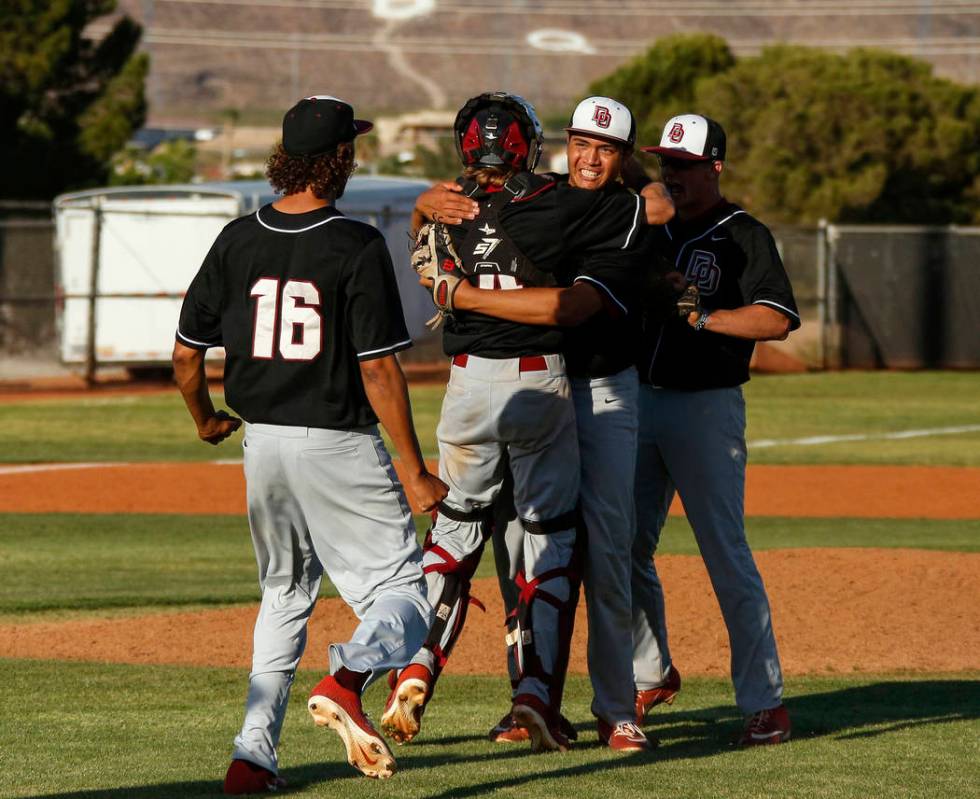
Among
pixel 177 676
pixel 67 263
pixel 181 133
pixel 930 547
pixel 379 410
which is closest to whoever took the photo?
pixel 379 410

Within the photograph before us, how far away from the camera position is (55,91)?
36.4m

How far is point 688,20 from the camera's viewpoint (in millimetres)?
102500

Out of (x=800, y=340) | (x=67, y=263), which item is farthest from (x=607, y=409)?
(x=800, y=340)

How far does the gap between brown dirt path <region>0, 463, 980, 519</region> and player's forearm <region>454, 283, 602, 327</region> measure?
877 centimetres

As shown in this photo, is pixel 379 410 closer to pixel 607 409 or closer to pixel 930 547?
pixel 607 409

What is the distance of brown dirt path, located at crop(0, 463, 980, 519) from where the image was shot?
14188 millimetres

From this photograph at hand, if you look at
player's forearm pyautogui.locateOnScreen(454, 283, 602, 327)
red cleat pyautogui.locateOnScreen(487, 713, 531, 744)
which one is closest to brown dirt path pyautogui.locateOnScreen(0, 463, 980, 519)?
red cleat pyautogui.locateOnScreen(487, 713, 531, 744)

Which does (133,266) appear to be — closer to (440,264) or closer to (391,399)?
(440,264)

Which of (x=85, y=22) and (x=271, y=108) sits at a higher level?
(x=271, y=108)

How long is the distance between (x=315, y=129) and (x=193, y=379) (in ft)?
2.96

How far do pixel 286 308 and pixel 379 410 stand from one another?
41 centimetres

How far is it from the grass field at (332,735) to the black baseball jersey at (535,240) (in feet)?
4.71

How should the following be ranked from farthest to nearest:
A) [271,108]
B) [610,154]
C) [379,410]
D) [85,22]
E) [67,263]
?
→ 1. [271,108]
2. [85,22]
3. [67,263]
4. [610,154]
5. [379,410]

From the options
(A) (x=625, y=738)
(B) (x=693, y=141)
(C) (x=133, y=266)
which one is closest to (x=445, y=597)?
(A) (x=625, y=738)
